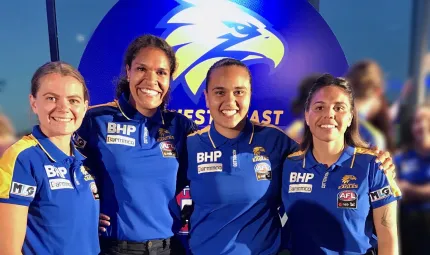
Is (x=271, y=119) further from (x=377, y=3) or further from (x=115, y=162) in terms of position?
(x=115, y=162)

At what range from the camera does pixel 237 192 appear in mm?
1949

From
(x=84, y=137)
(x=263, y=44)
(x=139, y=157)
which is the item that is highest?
(x=263, y=44)

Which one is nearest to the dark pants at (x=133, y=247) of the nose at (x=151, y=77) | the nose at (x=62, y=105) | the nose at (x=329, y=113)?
the nose at (x=62, y=105)

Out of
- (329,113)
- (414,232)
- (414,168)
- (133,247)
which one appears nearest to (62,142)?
(133,247)

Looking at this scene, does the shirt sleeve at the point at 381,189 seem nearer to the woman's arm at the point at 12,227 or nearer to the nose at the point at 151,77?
the nose at the point at 151,77

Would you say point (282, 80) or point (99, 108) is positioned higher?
point (282, 80)

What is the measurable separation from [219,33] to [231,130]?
92 cm

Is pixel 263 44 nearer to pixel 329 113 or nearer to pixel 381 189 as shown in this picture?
pixel 329 113

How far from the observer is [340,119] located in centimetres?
190

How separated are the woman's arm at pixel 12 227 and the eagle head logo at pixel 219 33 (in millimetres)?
1525

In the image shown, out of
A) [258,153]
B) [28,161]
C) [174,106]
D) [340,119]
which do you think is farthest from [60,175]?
[340,119]

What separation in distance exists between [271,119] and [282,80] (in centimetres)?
30

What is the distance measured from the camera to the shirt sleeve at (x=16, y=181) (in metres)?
1.60

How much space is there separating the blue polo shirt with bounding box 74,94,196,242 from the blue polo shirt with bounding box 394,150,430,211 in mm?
1306
